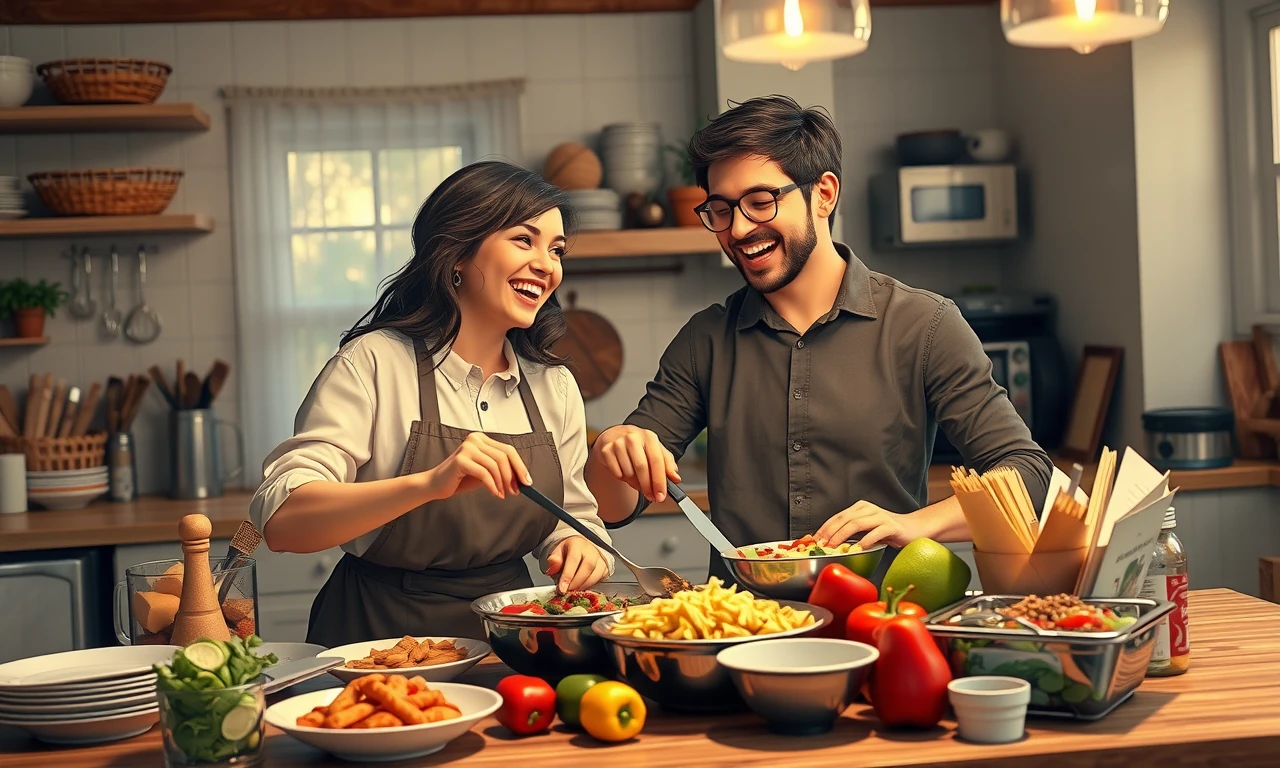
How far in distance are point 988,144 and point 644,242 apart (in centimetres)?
119

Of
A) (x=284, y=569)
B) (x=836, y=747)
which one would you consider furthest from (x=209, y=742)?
(x=284, y=569)

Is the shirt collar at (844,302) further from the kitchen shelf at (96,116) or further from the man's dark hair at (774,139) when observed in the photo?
the kitchen shelf at (96,116)

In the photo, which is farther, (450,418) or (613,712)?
(450,418)

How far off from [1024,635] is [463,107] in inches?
130

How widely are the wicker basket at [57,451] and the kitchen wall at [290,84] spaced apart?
0.28 m

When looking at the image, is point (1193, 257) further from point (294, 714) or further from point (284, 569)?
point (294, 714)

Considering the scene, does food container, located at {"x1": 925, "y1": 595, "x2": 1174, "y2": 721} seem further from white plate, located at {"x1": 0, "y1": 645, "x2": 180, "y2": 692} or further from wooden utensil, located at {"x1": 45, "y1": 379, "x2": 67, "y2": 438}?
wooden utensil, located at {"x1": 45, "y1": 379, "x2": 67, "y2": 438}

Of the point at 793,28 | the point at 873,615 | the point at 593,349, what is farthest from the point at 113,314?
the point at 873,615

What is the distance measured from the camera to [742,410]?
2293 mm

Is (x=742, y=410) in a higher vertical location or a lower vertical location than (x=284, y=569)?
higher

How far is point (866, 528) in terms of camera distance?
1818 mm

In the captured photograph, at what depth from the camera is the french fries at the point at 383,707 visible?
4.36 feet

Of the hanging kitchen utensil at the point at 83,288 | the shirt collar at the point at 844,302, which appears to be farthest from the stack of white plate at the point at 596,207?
the shirt collar at the point at 844,302

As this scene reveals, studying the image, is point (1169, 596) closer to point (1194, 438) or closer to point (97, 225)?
point (1194, 438)
